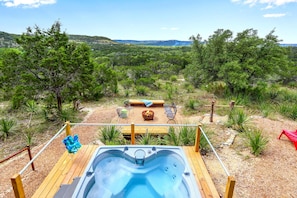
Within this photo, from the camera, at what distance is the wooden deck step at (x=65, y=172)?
3807 millimetres

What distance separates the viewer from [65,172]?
4348 millimetres

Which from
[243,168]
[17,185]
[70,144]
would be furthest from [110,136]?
[243,168]

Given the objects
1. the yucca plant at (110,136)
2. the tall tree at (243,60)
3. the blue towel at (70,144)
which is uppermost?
the tall tree at (243,60)

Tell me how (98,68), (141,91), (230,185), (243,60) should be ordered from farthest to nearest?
1. (141,91)
2. (98,68)
3. (243,60)
4. (230,185)

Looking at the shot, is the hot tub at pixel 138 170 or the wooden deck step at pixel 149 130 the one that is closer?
the hot tub at pixel 138 170

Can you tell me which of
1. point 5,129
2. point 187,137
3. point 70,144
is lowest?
point 5,129

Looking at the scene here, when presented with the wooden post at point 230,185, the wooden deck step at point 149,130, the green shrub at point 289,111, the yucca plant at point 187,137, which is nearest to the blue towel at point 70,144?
the wooden deck step at point 149,130

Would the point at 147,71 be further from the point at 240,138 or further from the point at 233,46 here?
the point at 240,138

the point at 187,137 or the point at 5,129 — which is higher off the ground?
the point at 187,137

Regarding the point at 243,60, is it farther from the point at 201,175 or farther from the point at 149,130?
the point at 201,175

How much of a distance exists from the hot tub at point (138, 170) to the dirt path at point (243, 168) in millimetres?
933

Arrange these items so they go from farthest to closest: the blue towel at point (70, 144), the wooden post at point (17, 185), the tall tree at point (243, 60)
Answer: the tall tree at point (243, 60) < the blue towel at point (70, 144) < the wooden post at point (17, 185)

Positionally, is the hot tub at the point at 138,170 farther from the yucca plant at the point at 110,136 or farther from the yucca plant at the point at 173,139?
the yucca plant at the point at 110,136

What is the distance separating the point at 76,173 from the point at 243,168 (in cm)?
383
